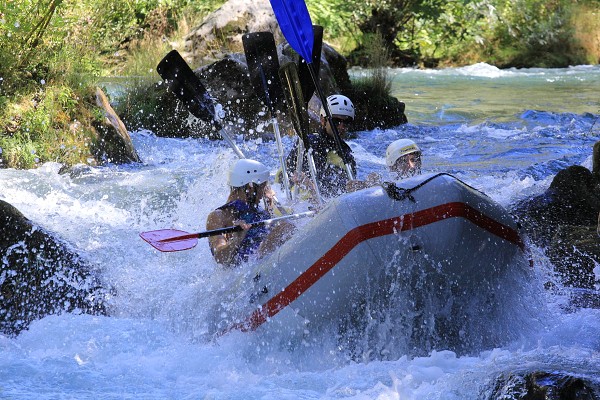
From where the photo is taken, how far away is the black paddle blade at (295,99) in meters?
6.28

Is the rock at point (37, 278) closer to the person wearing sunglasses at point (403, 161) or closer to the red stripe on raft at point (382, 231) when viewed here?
the red stripe on raft at point (382, 231)

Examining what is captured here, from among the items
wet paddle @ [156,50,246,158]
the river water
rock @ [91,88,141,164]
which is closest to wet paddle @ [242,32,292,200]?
wet paddle @ [156,50,246,158]

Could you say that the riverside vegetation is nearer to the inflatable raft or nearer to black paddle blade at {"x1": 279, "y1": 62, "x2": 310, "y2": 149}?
black paddle blade at {"x1": 279, "y1": 62, "x2": 310, "y2": 149}

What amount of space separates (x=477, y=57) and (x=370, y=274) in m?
18.4

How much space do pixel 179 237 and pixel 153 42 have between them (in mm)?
9811

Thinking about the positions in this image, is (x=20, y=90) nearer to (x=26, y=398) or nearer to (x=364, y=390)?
(x=26, y=398)

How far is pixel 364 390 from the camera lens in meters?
3.97

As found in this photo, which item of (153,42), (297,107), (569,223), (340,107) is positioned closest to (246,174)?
(297,107)

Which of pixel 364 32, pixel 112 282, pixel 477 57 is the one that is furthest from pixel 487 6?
pixel 112 282

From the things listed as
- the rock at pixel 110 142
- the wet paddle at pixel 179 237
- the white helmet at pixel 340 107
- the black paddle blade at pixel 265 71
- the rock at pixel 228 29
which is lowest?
the rock at pixel 110 142

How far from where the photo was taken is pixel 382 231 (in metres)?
4.05

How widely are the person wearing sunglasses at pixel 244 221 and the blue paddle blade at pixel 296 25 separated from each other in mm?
1634

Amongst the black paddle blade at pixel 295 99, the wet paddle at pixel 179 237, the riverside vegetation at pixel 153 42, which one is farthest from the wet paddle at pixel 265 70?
the riverside vegetation at pixel 153 42

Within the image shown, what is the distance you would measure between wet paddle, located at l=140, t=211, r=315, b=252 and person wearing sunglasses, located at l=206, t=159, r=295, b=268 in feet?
0.31
